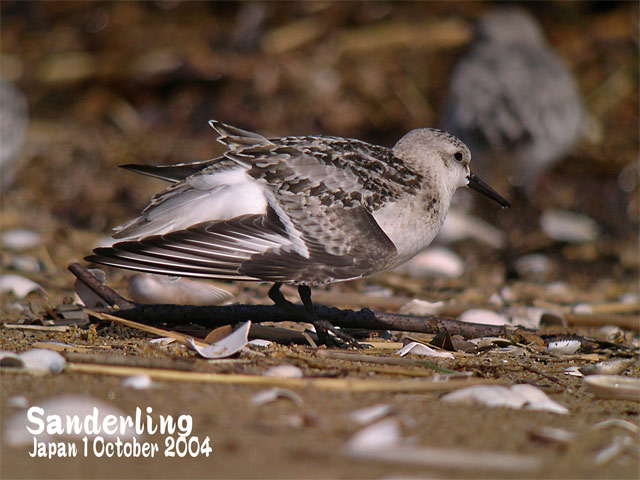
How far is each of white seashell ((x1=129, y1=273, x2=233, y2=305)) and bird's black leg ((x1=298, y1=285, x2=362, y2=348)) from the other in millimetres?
459

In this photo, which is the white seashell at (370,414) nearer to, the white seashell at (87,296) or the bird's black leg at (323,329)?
the bird's black leg at (323,329)

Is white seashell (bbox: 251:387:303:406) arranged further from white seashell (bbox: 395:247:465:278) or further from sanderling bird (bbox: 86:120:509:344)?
white seashell (bbox: 395:247:465:278)

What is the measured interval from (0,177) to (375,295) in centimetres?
292

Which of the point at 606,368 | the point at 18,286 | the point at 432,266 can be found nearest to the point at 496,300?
the point at 432,266

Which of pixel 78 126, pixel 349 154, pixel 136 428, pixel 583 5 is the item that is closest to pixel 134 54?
pixel 78 126

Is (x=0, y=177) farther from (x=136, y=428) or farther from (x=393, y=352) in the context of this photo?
(x=136, y=428)

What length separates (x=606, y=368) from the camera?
2.49 meters

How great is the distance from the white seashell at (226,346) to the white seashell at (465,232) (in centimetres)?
302

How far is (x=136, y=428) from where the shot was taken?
1783mm

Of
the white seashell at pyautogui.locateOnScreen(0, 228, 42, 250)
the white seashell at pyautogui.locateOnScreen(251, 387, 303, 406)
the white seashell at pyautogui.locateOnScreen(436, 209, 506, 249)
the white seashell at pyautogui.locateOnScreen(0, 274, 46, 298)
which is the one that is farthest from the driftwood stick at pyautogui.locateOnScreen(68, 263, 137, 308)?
the white seashell at pyautogui.locateOnScreen(436, 209, 506, 249)

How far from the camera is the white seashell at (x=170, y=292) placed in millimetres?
2924

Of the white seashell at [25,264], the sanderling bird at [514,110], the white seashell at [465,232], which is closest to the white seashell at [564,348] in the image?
the white seashell at [25,264]

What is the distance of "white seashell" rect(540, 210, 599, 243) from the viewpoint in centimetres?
539

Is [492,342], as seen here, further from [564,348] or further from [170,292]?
[170,292]
